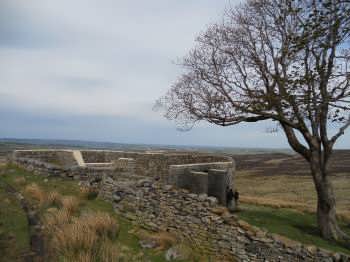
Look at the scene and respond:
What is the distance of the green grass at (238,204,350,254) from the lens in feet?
39.5

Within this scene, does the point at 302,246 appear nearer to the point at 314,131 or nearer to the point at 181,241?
the point at 181,241

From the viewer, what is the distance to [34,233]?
24.3ft

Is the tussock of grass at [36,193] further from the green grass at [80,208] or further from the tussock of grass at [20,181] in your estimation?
the tussock of grass at [20,181]

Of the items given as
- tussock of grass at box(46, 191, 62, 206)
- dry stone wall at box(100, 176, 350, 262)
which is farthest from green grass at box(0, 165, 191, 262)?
dry stone wall at box(100, 176, 350, 262)

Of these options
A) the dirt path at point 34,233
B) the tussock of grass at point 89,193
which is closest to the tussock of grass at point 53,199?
the dirt path at point 34,233

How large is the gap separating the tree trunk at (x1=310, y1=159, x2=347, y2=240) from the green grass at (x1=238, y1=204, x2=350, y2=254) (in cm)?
46

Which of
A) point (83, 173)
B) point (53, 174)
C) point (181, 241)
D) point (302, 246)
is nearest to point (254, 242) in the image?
point (302, 246)

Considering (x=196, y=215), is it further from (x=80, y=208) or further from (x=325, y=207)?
(x=325, y=207)

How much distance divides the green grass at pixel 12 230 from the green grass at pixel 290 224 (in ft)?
27.3

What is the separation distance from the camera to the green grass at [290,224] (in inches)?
473

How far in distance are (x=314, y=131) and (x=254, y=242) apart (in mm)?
6446

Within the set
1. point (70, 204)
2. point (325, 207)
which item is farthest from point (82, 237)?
point (325, 207)

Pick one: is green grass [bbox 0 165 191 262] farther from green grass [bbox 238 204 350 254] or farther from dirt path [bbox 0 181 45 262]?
green grass [bbox 238 204 350 254]

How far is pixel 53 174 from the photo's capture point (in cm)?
1384
